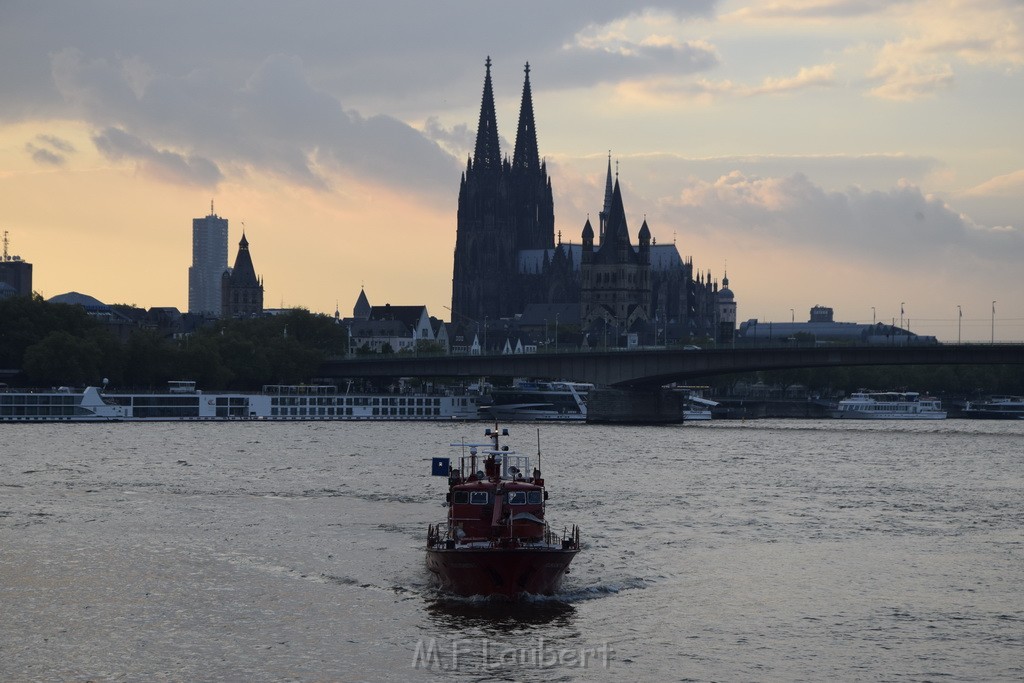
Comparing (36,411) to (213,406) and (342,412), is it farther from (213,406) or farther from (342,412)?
(342,412)

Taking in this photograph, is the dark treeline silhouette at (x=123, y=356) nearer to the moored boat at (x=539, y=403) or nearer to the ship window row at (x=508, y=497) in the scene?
the moored boat at (x=539, y=403)

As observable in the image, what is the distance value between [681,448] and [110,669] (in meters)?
82.8

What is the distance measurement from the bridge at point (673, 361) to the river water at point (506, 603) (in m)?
39.2

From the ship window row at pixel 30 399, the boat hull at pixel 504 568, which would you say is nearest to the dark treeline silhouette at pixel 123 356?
the ship window row at pixel 30 399

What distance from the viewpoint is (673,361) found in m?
152

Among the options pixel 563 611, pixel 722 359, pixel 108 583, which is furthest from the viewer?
pixel 722 359

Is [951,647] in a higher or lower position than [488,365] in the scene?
lower

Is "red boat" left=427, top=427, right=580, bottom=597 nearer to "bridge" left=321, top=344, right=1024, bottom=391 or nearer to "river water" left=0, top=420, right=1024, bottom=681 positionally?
"river water" left=0, top=420, right=1024, bottom=681

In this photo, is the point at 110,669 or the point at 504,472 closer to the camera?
the point at 110,669

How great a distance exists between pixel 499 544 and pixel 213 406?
112 metres

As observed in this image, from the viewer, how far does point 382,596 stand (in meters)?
47.3

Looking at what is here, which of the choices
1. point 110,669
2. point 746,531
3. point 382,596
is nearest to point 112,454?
point 746,531

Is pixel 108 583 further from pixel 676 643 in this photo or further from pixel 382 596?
pixel 676 643

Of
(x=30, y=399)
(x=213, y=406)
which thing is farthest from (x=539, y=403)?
(x=30, y=399)
